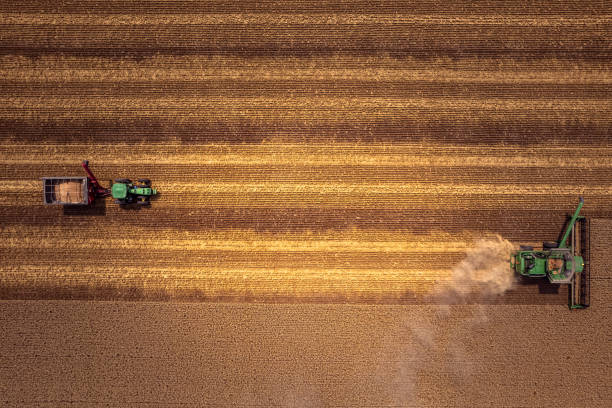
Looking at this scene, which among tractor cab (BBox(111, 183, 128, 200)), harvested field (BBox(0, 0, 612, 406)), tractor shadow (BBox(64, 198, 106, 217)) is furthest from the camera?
tractor shadow (BBox(64, 198, 106, 217))

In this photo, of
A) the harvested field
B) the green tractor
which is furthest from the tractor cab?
the harvested field

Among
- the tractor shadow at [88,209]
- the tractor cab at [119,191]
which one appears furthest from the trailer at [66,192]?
the tractor cab at [119,191]

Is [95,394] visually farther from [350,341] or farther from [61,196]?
[350,341]

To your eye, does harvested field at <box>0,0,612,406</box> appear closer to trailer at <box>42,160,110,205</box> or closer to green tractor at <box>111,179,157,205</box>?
green tractor at <box>111,179,157,205</box>

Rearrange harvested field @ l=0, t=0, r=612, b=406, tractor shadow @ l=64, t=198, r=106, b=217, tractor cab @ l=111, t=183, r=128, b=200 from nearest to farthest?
tractor cab @ l=111, t=183, r=128, b=200
harvested field @ l=0, t=0, r=612, b=406
tractor shadow @ l=64, t=198, r=106, b=217

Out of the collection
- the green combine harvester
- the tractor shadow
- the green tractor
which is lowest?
the green combine harvester

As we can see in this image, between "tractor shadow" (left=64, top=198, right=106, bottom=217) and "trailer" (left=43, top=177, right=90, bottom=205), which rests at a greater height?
"trailer" (left=43, top=177, right=90, bottom=205)
